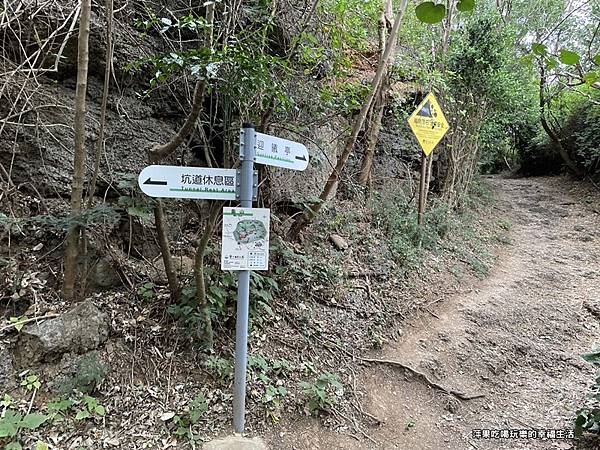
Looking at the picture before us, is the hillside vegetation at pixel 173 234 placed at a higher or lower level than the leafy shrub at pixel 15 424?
higher

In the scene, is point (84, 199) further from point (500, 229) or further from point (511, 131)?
point (511, 131)

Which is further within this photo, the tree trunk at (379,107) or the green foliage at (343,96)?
the tree trunk at (379,107)

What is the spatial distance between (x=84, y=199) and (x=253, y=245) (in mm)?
1867

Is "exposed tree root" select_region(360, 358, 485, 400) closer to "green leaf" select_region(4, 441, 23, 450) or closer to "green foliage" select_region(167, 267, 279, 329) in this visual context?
"green foliage" select_region(167, 267, 279, 329)

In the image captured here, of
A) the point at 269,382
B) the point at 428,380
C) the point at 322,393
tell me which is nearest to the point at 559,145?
the point at 428,380

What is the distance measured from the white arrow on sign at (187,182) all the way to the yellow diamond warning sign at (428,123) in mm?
4031

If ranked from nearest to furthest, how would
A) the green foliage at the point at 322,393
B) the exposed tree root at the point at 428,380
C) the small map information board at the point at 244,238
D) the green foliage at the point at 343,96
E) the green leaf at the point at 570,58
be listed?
the green leaf at the point at 570,58 < the small map information board at the point at 244,238 < the green foliage at the point at 322,393 < the exposed tree root at the point at 428,380 < the green foliage at the point at 343,96

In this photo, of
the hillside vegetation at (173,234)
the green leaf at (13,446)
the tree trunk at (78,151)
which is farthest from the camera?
the tree trunk at (78,151)

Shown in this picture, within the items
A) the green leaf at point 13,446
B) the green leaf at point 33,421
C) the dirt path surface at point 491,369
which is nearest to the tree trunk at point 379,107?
the dirt path surface at point 491,369

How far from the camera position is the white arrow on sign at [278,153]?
96.6 inches

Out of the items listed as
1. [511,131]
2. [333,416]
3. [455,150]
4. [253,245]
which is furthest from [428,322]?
[511,131]

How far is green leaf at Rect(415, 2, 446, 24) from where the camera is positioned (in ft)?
3.17

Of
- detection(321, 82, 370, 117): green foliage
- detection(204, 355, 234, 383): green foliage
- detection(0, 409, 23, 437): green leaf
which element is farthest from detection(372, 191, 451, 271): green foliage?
detection(0, 409, 23, 437): green leaf

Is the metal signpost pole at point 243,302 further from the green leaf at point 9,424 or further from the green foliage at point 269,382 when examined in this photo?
the green leaf at point 9,424
